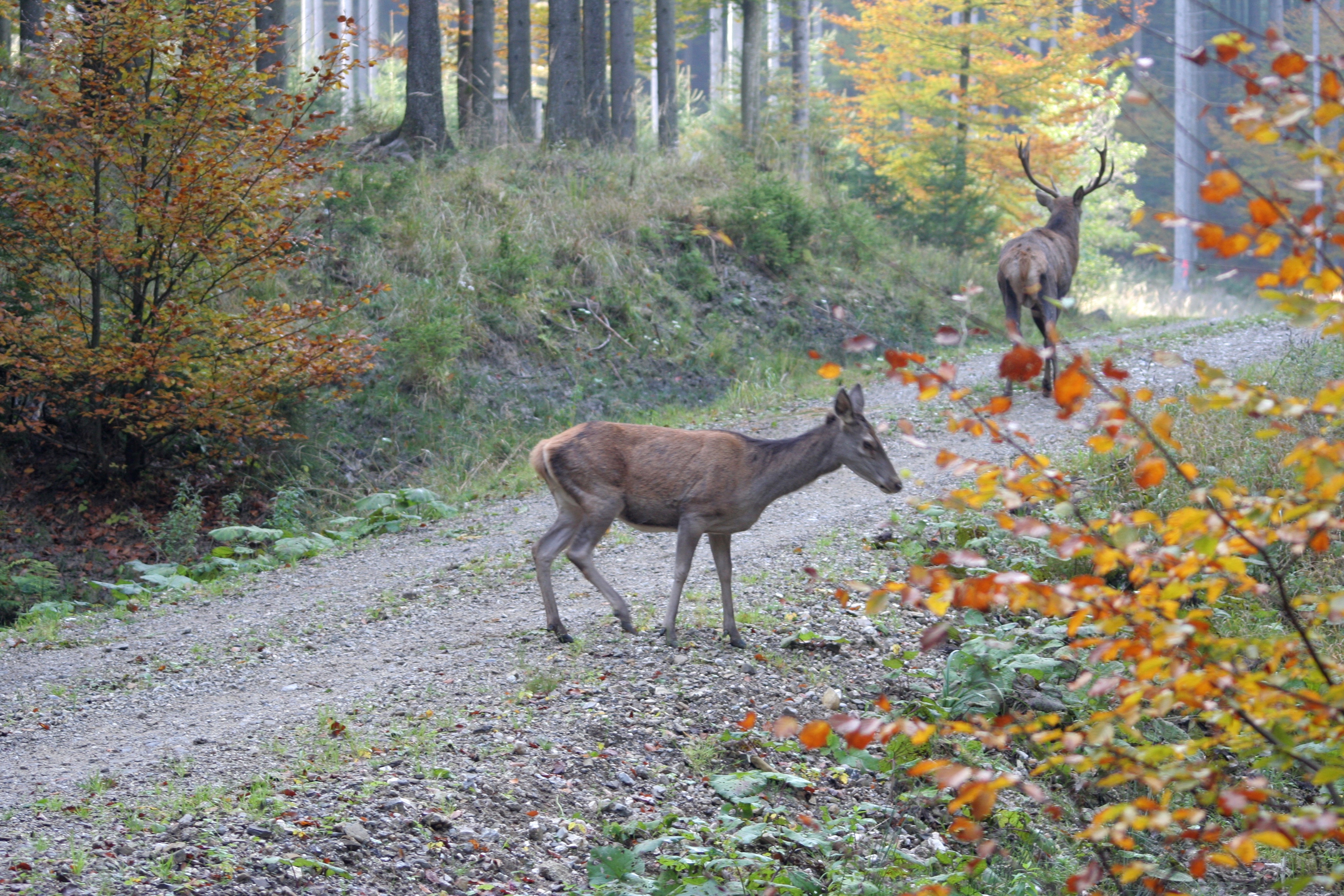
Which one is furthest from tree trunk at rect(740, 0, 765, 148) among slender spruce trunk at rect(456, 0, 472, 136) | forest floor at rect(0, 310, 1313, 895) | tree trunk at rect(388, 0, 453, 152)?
forest floor at rect(0, 310, 1313, 895)

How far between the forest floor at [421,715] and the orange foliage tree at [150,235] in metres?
2.48

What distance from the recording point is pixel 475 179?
18156 mm

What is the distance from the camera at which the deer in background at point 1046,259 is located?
1345cm

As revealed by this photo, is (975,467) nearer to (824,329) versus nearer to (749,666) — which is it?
(749,666)

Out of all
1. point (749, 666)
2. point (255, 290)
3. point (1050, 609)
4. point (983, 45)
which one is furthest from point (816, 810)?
point (983, 45)

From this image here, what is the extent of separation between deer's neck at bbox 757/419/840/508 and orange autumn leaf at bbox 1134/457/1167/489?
451cm

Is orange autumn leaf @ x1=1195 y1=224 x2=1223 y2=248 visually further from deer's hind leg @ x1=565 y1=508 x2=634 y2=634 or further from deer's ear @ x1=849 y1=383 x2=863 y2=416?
deer's hind leg @ x1=565 y1=508 x2=634 y2=634

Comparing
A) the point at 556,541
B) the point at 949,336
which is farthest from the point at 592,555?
the point at 949,336

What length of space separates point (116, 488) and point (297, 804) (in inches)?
321

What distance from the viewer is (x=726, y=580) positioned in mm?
7297

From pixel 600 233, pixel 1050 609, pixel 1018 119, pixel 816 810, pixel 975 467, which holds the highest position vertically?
pixel 1018 119

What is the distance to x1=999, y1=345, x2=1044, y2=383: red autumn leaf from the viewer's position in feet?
8.60

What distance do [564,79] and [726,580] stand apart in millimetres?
15600

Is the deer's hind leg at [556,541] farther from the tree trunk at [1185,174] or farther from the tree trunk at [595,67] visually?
the tree trunk at [1185,174]
